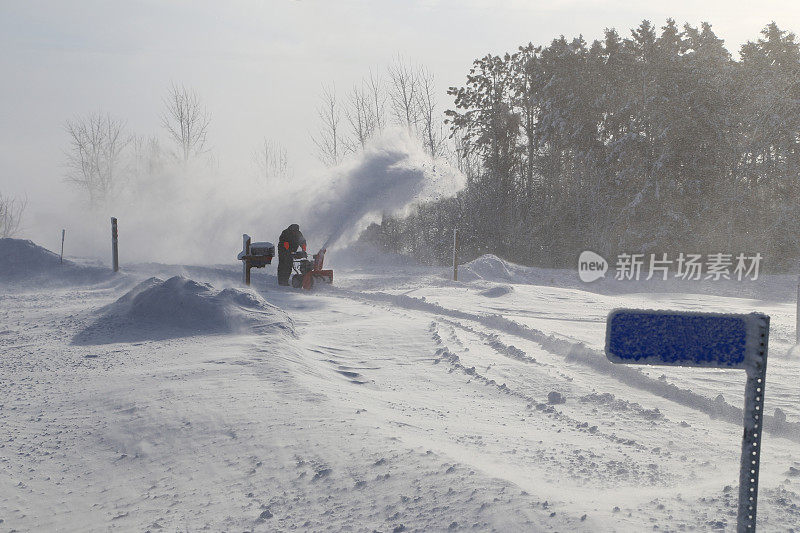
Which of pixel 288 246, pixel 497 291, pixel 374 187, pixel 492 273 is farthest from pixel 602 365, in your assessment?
pixel 374 187

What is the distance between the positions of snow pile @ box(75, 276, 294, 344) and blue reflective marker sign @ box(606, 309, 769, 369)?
23.1ft

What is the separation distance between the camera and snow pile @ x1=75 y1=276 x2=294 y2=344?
8.73 meters

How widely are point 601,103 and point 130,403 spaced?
104 ft

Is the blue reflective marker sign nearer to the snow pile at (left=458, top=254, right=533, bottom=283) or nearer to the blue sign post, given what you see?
the blue sign post

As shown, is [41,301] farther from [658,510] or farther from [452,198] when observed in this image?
[452,198]

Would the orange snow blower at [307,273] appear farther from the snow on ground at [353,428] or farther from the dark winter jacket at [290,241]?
the snow on ground at [353,428]

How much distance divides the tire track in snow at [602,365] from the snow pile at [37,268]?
9104mm

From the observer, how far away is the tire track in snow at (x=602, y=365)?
545 centimetres

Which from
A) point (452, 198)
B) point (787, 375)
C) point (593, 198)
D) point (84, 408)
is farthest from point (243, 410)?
point (593, 198)

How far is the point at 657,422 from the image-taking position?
17.6ft

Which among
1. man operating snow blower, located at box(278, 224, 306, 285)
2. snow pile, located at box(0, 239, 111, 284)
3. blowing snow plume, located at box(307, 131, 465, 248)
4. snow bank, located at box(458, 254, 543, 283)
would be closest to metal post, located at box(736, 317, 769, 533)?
man operating snow blower, located at box(278, 224, 306, 285)

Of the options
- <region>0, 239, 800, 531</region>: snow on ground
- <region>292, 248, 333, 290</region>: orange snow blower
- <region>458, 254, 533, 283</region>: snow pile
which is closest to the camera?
<region>0, 239, 800, 531</region>: snow on ground

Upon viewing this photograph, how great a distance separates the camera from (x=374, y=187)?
21.0 m

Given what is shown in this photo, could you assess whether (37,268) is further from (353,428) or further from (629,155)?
(629,155)
